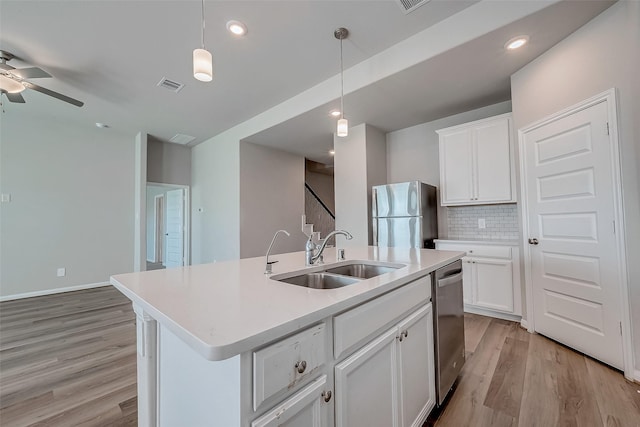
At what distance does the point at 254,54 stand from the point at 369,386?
3004 millimetres

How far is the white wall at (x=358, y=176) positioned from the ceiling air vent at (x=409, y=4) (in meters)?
1.85

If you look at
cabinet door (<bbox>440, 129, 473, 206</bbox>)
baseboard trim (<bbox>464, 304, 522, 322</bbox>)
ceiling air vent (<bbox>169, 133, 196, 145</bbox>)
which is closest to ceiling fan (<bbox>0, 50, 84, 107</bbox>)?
ceiling air vent (<bbox>169, 133, 196, 145</bbox>)

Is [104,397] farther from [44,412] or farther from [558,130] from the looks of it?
[558,130]

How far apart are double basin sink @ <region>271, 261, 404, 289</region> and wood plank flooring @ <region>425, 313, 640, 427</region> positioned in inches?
34.9

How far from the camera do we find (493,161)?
10.3ft

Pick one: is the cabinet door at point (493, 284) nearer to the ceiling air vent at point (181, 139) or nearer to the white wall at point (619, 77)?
the white wall at point (619, 77)

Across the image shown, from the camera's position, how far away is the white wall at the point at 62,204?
13.4 feet

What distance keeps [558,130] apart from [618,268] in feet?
Answer: 3.95

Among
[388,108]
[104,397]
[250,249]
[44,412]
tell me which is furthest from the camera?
[250,249]

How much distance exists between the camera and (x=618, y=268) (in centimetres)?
192

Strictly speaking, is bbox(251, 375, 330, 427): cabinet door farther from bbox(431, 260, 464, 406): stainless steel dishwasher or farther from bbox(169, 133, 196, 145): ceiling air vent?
bbox(169, 133, 196, 145): ceiling air vent

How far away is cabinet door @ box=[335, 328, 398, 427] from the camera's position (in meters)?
0.89

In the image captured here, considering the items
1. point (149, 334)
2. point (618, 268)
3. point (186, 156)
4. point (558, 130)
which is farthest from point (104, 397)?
point (186, 156)

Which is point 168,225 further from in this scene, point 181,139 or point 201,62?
point 201,62
